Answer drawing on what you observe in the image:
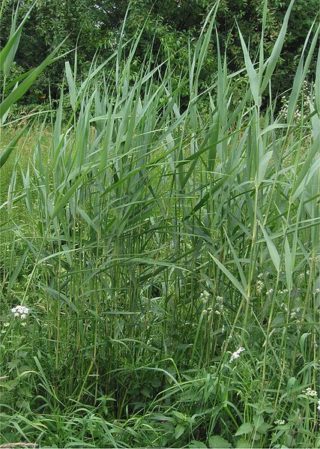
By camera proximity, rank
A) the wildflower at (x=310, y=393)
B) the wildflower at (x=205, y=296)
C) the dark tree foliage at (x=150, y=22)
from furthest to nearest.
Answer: the dark tree foliage at (x=150, y=22) < the wildflower at (x=205, y=296) < the wildflower at (x=310, y=393)

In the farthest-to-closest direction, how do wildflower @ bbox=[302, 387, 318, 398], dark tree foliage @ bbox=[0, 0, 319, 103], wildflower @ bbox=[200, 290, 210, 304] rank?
dark tree foliage @ bbox=[0, 0, 319, 103] → wildflower @ bbox=[200, 290, 210, 304] → wildflower @ bbox=[302, 387, 318, 398]

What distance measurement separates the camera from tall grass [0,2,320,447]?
1864 millimetres

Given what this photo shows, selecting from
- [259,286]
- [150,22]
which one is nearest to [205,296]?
[259,286]

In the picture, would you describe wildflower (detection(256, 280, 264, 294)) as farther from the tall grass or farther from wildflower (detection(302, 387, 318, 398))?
wildflower (detection(302, 387, 318, 398))

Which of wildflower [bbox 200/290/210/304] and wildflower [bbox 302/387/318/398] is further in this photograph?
wildflower [bbox 200/290/210/304]

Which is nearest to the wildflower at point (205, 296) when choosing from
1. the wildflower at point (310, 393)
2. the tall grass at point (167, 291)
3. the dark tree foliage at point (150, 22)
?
the tall grass at point (167, 291)

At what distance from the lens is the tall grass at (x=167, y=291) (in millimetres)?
1864

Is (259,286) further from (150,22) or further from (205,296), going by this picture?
(150,22)

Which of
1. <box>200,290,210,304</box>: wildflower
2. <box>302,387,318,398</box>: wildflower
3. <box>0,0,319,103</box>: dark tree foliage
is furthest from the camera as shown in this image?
<box>0,0,319,103</box>: dark tree foliage

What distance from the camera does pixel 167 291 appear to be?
2227mm

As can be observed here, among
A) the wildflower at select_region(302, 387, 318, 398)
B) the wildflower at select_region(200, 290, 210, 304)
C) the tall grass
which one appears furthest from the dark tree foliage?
the wildflower at select_region(302, 387, 318, 398)

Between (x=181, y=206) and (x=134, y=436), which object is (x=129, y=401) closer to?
(x=134, y=436)

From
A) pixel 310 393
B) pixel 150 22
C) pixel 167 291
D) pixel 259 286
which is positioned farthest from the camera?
pixel 150 22

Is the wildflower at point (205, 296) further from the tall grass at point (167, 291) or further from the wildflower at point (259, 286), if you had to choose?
the wildflower at point (259, 286)
